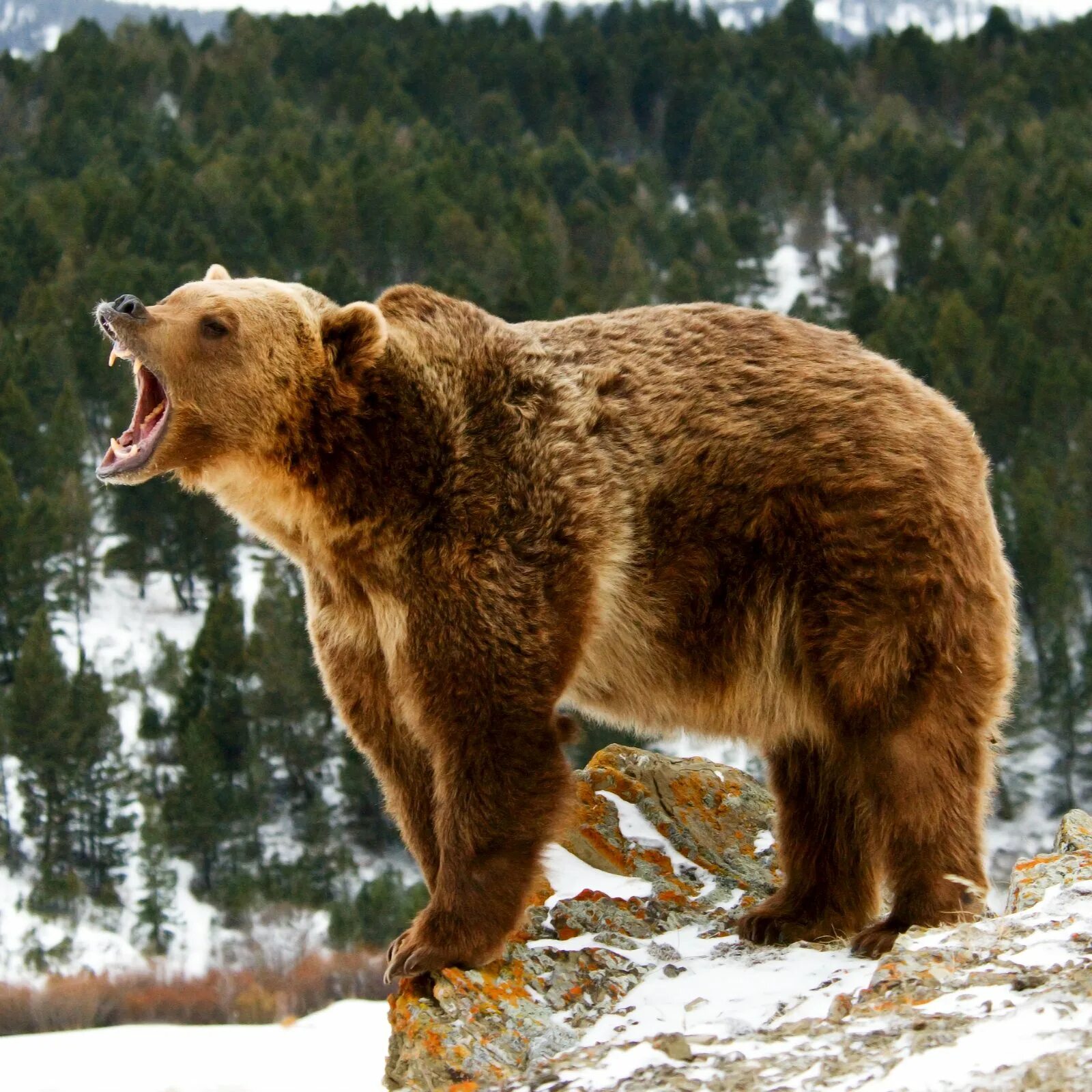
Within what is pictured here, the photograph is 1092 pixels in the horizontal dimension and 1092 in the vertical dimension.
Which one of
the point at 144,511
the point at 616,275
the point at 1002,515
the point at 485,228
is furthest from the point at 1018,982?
the point at 485,228

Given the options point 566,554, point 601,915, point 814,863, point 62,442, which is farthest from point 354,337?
point 62,442

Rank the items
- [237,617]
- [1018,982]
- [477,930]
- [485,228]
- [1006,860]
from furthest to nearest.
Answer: [485,228] < [237,617] < [1006,860] < [477,930] < [1018,982]

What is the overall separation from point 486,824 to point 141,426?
186 centimetres

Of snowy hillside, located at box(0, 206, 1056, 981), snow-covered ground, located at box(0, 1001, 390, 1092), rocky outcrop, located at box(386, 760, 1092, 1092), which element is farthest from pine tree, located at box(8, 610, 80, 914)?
rocky outcrop, located at box(386, 760, 1092, 1092)

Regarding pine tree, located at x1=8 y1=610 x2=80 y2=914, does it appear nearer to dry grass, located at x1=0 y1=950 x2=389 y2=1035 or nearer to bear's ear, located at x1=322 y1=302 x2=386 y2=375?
dry grass, located at x1=0 y1=950 x2=389 y2=1035

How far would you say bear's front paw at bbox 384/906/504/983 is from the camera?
211 inches

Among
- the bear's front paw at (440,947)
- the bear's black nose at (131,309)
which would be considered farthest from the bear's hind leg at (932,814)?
the bear's black nose at (131,309)

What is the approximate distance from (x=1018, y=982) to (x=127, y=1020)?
41.0 metres

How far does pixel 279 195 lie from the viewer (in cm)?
9469

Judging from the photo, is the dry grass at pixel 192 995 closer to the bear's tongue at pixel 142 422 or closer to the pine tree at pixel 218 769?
the pine tree at pixel 218 769

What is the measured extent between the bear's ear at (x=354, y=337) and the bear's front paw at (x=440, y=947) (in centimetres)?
198

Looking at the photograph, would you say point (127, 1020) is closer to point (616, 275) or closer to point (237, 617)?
point (237, 617)

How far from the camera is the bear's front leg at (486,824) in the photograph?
17.3ft

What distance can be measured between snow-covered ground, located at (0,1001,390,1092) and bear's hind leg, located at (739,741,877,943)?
12.4ft
